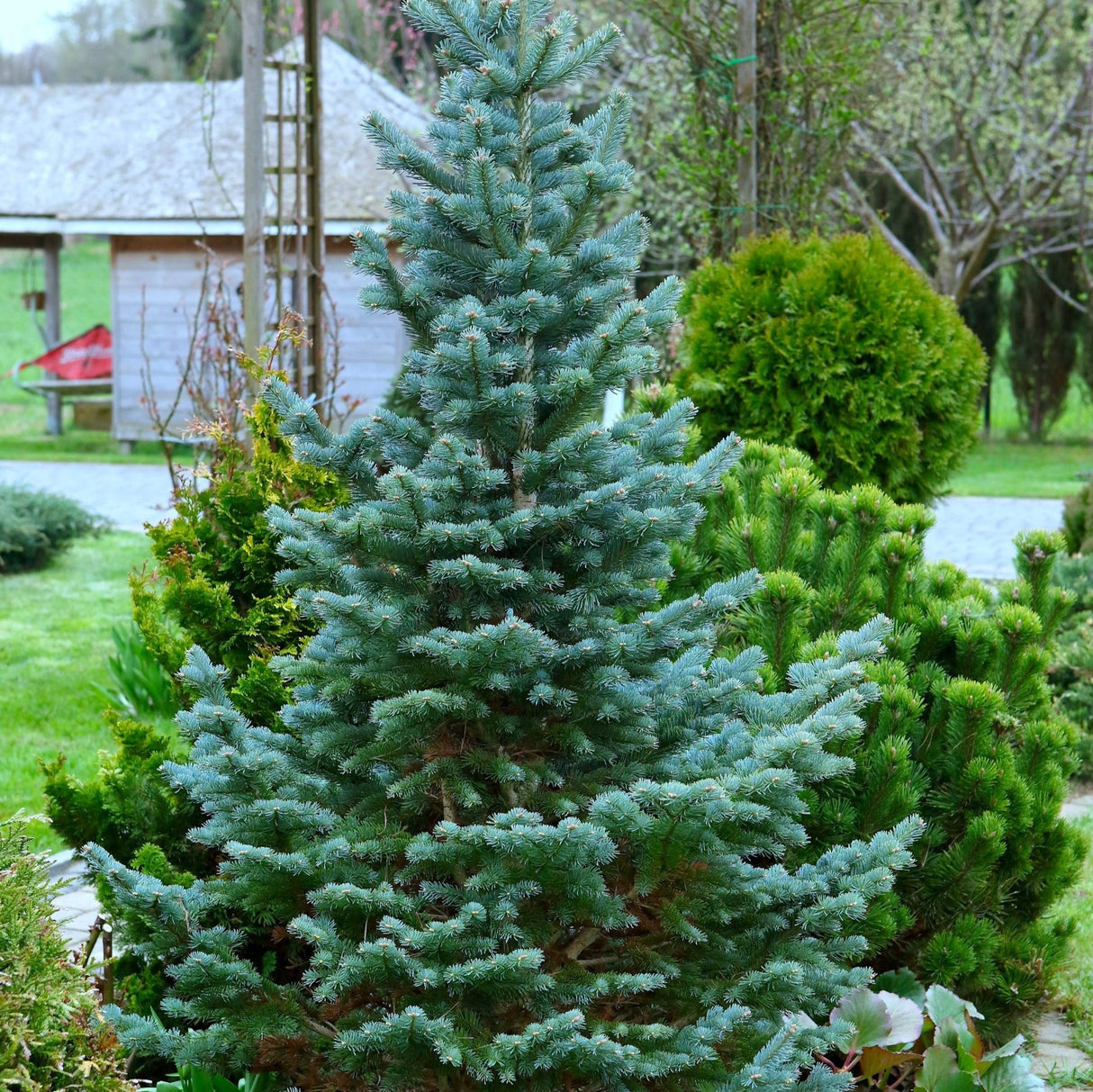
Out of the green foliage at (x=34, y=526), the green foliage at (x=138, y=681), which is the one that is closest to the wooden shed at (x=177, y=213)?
the green foliage at (x=34, y=526)

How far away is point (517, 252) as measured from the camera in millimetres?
2406

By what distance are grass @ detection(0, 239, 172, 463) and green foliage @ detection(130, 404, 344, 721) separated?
48.0 ft

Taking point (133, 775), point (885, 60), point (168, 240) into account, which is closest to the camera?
point (133, 775)

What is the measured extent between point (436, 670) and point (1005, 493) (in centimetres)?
1391

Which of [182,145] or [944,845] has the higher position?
[182,145]

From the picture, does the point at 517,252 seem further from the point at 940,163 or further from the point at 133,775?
the point at 940,163

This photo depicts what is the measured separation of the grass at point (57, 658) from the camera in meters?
5.63

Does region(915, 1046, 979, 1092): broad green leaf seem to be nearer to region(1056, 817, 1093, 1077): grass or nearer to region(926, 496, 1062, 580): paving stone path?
region(1056, 817, 1093, 1077): grass

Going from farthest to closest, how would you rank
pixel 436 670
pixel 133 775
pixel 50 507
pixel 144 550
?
pixel 144 550, pixel 50 507, pixel 133 775, pixel 436 670

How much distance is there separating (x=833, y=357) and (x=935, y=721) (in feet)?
11.6

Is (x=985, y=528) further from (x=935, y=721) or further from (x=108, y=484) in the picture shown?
(x=108, y=484)

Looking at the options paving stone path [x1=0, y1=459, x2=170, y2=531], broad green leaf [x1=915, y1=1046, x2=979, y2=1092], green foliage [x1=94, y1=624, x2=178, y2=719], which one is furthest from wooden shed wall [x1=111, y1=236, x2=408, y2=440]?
broad green leaf [x1=915, y1=1046, x2=979, y2=1092]

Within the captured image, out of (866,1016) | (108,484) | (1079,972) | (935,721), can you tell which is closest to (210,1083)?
(866,1016)

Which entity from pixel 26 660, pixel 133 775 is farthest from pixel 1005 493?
pixel 133 775
